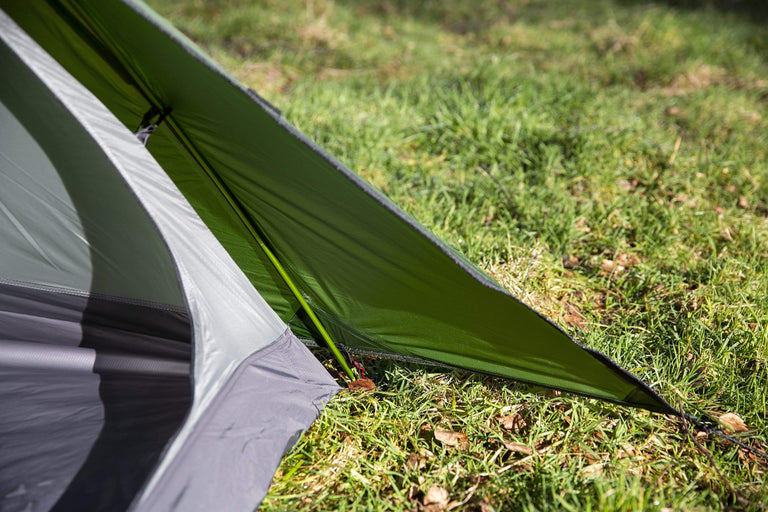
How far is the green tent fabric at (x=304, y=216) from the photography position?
142cm

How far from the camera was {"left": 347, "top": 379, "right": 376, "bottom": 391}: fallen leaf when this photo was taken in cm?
197

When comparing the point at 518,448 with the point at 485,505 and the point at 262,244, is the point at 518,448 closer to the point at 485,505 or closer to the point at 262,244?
the point at 485,505

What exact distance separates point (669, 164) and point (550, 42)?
8.83ft

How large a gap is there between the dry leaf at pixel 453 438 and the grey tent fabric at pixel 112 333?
41 cm

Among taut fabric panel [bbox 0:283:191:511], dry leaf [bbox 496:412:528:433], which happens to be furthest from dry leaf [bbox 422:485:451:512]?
taut fabric panel [bbox 0:283:191:511]

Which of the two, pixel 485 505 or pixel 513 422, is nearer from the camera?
pixel 485 505

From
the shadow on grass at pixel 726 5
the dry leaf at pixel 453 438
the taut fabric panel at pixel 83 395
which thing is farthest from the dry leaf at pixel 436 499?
the shadow on grass at pixel 726 5

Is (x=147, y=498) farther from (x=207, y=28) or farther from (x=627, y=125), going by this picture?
(x=207, y=28)

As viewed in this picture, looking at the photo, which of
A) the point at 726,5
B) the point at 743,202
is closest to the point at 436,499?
the point at 743,202

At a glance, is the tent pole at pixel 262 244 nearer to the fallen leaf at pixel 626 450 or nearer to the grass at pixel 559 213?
the grass at pixel 559 213

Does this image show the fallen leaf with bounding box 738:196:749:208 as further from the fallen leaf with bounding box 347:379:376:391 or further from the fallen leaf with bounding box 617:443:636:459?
the fallen leaf with bounding box 347:379:376:391

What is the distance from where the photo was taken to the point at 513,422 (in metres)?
1.86

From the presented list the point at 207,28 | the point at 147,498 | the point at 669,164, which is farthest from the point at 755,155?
the point at 207,28

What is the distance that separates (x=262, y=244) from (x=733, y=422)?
174 cm
